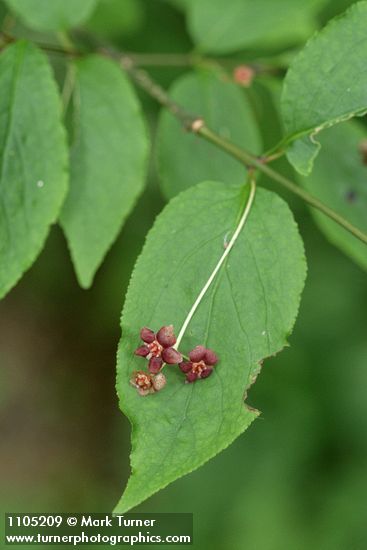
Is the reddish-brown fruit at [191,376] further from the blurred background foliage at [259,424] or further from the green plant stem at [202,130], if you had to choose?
the blurred background foliage at [259,424]

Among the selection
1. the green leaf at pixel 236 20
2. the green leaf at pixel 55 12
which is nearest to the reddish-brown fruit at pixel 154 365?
the green leaf at pixel 55 12

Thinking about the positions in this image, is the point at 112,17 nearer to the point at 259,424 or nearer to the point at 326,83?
the point at 326,83

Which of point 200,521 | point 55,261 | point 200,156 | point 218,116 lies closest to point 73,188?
point 200,156

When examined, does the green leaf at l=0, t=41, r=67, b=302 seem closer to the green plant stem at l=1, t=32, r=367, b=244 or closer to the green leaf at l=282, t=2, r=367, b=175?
the green plant stem at l=1, t=32, r=367, b=244

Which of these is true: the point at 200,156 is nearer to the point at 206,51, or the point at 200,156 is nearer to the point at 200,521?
the point at 206,51

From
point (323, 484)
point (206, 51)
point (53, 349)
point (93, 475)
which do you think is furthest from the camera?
point (53, 349)

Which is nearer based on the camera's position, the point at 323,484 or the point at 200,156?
the point at 200,156

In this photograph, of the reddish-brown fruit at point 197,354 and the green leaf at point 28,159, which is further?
the green leaf at point 28,159
